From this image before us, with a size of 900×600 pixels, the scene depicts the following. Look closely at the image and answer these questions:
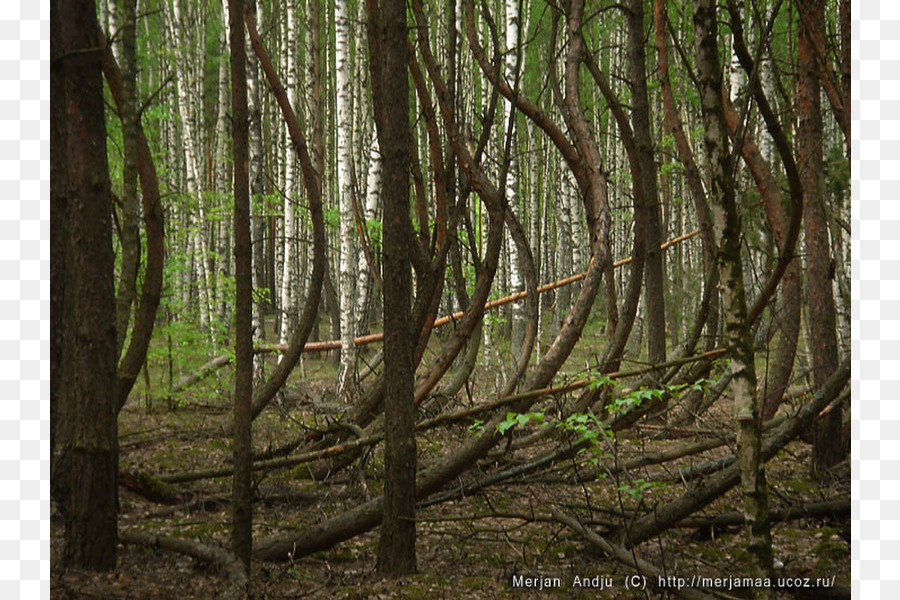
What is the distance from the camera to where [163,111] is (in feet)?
45.7

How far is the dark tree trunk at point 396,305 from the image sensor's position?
13.1 ft

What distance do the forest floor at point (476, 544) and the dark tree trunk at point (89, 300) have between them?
264 millimetres

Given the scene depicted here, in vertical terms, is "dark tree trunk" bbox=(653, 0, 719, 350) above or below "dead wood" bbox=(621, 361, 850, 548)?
above

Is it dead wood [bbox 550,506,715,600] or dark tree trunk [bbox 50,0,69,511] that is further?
dark tree trunk [bbox 50,0,69,511]

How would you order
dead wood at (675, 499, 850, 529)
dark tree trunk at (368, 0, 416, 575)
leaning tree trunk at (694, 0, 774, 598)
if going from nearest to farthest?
leaning tree trunk at (694, 0, 774, 598)
dark tree trunk at (368, 0, 416, 575)
dead wood at (675, 499, 850, 529)

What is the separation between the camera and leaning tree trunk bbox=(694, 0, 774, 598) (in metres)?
3.36

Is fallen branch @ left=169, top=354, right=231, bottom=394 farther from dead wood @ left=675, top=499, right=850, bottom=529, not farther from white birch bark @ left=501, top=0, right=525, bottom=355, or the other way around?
dead wood @ left=675, top=499, right=850, bottom=529

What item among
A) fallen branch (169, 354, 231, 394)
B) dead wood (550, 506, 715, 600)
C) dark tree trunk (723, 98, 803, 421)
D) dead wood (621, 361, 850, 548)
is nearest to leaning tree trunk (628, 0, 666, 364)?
dark tree trunk (723, 98, 803, 421)

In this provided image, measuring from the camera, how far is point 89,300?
3834 mm

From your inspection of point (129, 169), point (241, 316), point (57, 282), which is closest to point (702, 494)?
point (241, 316)

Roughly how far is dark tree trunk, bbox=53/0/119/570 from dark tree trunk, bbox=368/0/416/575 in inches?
56.1

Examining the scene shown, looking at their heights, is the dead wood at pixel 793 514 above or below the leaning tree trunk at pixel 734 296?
below

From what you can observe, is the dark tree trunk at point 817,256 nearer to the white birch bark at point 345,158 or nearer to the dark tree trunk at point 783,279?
the dark tree trunk at point 783,279

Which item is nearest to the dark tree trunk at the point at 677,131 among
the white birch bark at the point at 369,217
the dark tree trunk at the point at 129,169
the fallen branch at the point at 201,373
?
the dark tree trunk at the point at 129,169
